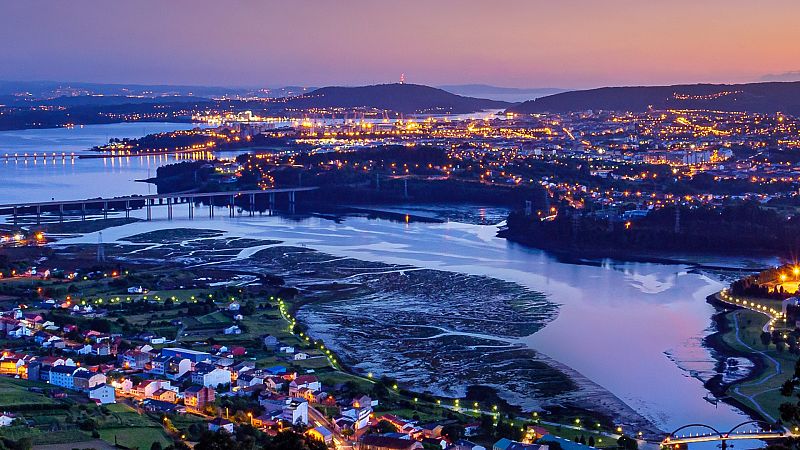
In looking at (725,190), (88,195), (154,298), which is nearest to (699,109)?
(725,190)

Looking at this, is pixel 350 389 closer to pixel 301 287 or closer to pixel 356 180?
pixel 301 287

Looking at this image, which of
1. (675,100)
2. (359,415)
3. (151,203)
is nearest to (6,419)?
(359,415)

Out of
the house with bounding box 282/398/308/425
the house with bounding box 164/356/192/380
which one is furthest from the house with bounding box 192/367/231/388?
the house with bounding box 282/398/308/425

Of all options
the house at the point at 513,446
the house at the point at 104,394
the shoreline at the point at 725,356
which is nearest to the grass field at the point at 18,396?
the house at the point at 104,394

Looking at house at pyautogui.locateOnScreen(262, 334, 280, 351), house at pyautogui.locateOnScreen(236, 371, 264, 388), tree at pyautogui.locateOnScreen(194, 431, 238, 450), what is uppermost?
tree at pyautogui.locateOnScreen(194, 431, 238, 450)

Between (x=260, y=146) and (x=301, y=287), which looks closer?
(x=301, y=287)

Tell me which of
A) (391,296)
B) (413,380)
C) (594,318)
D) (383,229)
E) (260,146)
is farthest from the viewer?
(260,146)

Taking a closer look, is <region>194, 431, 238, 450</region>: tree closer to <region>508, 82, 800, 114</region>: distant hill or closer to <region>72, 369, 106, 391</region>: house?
<region>72, 369, 106, 391</region>: house
